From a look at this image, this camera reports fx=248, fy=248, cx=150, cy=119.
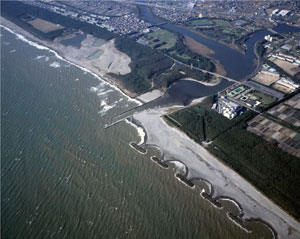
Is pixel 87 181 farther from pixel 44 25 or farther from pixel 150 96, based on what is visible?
pixel 44 25

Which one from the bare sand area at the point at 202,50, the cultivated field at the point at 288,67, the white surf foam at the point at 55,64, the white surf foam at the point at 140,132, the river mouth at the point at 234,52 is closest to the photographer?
the white surf foam at the point at 140,132

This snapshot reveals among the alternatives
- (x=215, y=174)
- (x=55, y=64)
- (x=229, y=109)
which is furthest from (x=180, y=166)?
(x=55, y=64)

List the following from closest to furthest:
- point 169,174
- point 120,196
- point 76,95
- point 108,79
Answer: point 120,196, point 169,174, point 76,95, point 108,79

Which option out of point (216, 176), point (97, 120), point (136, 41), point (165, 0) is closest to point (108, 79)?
point (97, 120)

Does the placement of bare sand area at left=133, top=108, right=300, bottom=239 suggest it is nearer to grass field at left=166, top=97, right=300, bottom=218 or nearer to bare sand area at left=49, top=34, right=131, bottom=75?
grass field at left=166, top=97, right=300, bottom=218

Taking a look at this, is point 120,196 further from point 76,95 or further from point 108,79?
point 108,79

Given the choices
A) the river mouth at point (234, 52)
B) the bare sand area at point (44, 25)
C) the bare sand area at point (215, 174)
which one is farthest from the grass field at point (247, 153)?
the bare sand area at point (44, 25)

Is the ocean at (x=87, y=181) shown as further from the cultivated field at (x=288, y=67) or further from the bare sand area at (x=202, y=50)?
the cultivated field at (x=288, y=67)
